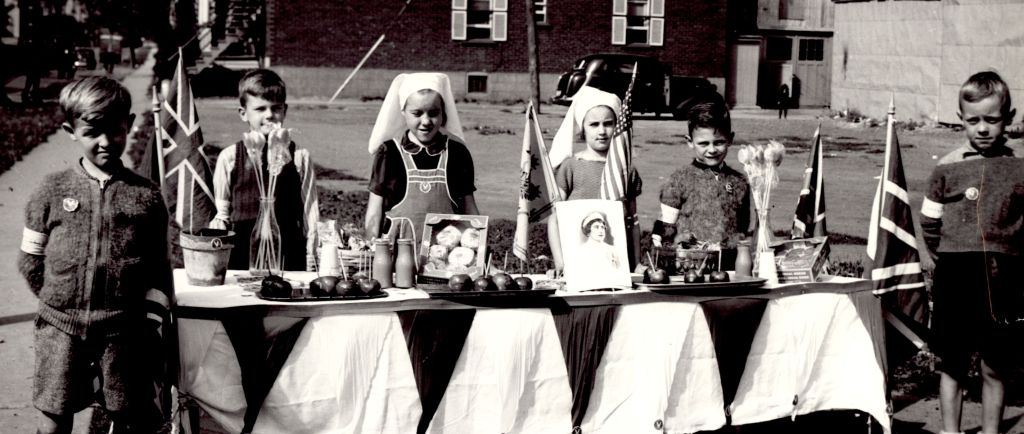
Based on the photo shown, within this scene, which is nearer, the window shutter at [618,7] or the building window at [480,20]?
the building window at [480,20]

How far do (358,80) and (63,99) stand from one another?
26.8m

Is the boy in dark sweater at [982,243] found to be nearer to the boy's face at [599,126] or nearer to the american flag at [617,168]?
the american flag at [617,168]

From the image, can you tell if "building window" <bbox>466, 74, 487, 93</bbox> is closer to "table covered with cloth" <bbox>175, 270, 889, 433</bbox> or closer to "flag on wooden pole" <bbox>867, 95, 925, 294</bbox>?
"flag on wooden pole" <bbox>867, 95, 925, 294</bbox>

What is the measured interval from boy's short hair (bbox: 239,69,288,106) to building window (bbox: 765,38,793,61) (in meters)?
29.3

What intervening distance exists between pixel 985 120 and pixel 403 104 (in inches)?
99.6

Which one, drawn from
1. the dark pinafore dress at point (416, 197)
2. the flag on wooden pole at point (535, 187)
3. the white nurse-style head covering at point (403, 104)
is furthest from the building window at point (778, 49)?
the dark pinafore dress at point (416, 197)

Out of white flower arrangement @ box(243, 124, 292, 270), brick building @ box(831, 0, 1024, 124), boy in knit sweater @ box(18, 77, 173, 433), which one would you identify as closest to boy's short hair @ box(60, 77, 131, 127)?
boy in knit sweater @ box(18, 77, 173, 433)

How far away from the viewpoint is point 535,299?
481 cm

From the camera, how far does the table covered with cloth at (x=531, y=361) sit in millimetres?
4480

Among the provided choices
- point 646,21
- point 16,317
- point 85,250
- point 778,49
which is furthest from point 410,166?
point 778,49

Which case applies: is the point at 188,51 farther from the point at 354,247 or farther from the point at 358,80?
the point at 354,247

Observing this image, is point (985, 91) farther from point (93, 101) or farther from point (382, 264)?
point (93, 101)

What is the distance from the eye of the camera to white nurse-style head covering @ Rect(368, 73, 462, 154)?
5.22 metres

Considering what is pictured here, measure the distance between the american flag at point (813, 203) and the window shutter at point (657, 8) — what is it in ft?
88.4
